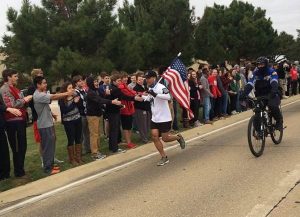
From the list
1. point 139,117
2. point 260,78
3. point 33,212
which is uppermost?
point 260,78

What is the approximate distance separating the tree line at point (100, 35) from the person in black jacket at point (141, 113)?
9675mm

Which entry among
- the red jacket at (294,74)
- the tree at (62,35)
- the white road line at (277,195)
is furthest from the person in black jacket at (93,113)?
the red jacket at (294,74)

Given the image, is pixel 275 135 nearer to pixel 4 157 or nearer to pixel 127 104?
pixel 127 104

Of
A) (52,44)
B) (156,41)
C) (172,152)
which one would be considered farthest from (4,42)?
(172,152)

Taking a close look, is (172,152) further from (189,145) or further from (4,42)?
(4,42)

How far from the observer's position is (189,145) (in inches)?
435

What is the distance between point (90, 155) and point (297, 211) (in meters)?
5.67

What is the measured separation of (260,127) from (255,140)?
277 millimetres

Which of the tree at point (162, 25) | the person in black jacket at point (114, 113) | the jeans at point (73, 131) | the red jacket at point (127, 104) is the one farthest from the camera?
the tree at point (162, 25)

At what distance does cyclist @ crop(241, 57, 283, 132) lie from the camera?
9.56 meters

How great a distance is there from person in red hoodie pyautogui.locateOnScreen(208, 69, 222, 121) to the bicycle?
17.6 ft

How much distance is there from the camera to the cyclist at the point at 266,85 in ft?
31.4

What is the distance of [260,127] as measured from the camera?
9.05 meters

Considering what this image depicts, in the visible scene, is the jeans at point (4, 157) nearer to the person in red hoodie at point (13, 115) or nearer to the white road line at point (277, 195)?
the person in red hoodie at point (13, 115)
